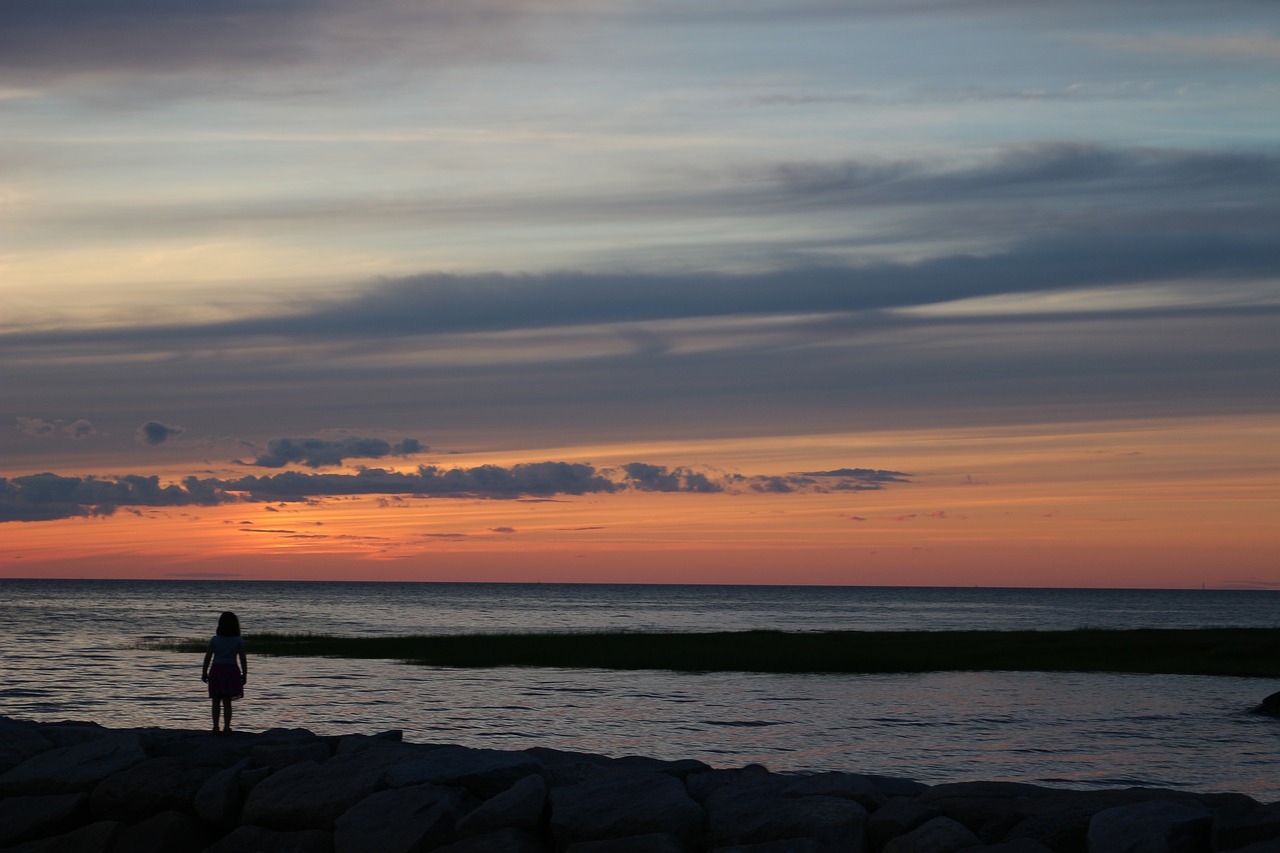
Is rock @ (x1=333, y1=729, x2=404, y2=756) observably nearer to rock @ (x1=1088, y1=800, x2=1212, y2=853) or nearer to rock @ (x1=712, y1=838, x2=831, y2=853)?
rock @ (x1=712, y1=838, x2=831, y2=853)

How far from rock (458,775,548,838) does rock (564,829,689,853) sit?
0.87 meters

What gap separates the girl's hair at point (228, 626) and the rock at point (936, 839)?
31.5 ft

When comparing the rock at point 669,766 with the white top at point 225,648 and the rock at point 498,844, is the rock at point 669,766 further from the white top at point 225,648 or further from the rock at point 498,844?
the white top at point 225,648

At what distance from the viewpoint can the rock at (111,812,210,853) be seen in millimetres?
13523

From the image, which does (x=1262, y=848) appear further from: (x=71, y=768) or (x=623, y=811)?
(x=71, y=768)

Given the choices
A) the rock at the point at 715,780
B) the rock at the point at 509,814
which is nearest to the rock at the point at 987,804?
the rock at the point at 715,780

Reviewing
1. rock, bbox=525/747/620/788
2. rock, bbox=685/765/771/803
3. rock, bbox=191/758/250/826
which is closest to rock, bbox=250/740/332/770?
rock, bbox=191/758/250/826

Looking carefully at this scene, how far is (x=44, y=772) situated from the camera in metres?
14.8

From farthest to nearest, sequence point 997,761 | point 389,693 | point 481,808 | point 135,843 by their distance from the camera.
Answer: point 389,693
point 997,761
point 135,843
point 481,808

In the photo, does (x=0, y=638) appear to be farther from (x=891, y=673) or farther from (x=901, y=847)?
(x=901, y=847)

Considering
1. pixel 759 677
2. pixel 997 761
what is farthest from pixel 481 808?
pixel 759 677

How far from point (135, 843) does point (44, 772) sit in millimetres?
2116

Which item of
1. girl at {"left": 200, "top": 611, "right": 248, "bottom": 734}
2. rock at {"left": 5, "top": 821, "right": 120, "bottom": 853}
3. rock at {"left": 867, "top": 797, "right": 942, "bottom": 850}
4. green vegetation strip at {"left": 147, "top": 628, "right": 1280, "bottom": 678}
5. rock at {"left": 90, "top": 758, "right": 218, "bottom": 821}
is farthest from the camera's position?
green vegetation strip at {"left": 147, "top": 628, "right": 1280, "bottom": 678}

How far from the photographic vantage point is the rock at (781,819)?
37.6ft
